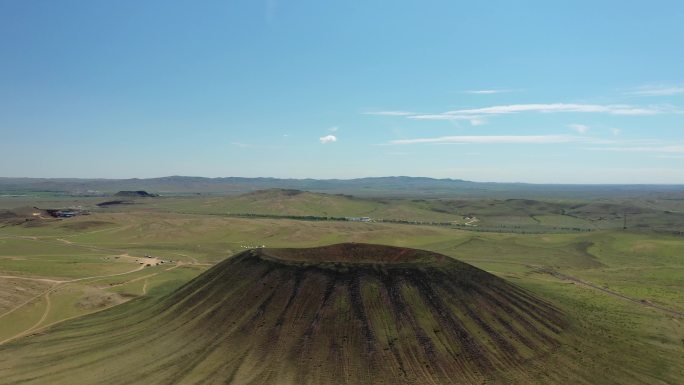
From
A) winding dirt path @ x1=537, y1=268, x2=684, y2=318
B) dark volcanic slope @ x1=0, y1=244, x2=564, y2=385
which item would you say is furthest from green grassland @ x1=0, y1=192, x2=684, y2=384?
dark volcanic slope @ x1=0, y1=244, x2=564, y2=385

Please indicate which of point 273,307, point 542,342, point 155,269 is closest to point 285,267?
point 273,307

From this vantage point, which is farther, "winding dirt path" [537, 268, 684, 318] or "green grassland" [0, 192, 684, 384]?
"winding dirt path" [537, 268, 684, 318]

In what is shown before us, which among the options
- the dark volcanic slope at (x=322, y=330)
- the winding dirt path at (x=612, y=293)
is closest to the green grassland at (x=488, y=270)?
the winding dirt path at (x=612, y=293)

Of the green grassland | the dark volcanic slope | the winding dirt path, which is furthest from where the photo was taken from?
the winding dirt path

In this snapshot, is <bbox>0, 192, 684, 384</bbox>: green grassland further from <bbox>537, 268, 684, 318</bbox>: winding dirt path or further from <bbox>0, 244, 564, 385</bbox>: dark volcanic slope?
<bbox>0, 244, 564, 385</bbox>: dark volcanic slope

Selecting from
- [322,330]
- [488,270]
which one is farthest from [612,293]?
[322,330]

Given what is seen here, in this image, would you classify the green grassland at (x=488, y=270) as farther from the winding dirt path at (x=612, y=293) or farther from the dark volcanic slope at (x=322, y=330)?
the dark volcanic slope at (x=322, y=330)

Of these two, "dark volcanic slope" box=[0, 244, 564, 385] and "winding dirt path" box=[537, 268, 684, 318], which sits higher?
"dark volcanic slope" box=[0, 244, 564, 385]

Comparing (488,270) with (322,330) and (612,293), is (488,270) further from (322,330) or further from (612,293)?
(322,330)

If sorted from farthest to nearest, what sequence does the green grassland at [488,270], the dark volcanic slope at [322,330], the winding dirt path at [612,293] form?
the winding dirt path at [612,293] → the green grassland at [488,270] → the dark volcanic slope at [322,330]
